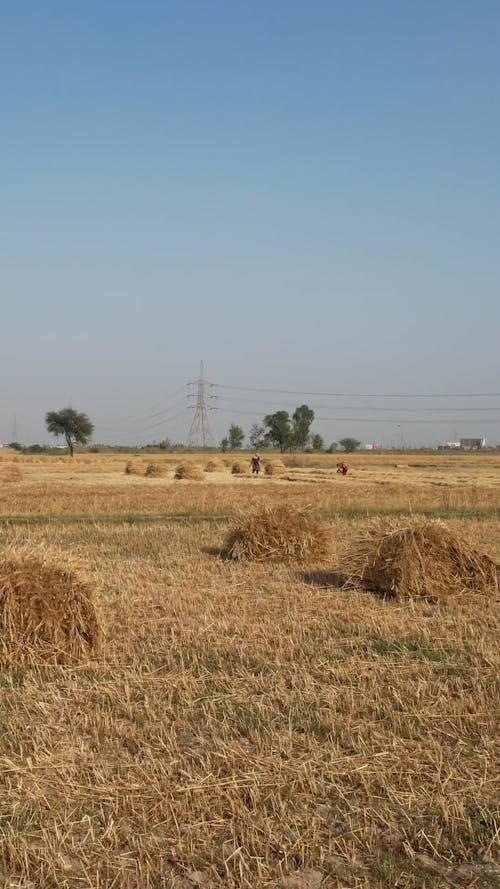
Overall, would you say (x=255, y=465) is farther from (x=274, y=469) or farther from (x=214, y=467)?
(x=214, y=467)

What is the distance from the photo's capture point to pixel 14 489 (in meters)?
36.2

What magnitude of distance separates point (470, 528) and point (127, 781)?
16.8 metres

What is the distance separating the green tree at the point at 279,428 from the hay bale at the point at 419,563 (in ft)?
450

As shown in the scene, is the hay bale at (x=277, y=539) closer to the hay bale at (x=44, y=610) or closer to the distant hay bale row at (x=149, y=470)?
the hay bale at (x=44, y=610)

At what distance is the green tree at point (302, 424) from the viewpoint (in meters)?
165

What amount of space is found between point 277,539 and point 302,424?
6052 inches

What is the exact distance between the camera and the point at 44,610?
328 inches

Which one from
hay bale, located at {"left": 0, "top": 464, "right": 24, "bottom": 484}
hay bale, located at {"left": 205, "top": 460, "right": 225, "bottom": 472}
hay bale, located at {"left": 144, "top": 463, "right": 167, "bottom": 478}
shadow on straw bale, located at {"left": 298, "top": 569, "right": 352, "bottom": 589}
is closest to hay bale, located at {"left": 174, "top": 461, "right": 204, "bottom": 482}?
hay bale, located at {"left": 144, "top": 463, "right": 167, "bottom": 478}

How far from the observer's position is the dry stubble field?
4.23 m

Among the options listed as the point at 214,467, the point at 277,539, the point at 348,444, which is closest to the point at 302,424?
the point at 348,444

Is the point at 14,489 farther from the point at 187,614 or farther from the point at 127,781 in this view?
the point at 127,781

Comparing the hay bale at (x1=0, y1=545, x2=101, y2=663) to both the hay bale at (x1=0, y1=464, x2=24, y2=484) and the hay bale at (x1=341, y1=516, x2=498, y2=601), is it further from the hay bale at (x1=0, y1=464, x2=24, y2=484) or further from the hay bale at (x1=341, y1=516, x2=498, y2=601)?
the hay bale at (x1=0, y1=464, x2=24, y2=484)

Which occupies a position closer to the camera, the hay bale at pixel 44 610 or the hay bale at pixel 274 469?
the hay bale at pixel 44 610

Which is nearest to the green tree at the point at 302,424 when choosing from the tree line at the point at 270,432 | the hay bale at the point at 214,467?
the tree line at the point at 270,432
